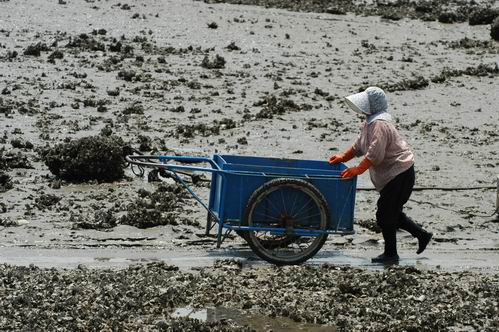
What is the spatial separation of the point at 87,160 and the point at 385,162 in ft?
13.3

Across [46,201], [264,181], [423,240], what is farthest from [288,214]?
[46,201]

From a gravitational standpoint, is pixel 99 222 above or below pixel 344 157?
below

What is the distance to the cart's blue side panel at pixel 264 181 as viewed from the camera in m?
9.12

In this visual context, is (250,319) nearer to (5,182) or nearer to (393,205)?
(393,205)

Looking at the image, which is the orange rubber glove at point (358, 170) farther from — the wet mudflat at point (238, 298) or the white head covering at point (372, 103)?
the wet mudflat at point (238, 298)

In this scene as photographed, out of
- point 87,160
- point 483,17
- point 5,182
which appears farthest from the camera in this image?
point 483,17

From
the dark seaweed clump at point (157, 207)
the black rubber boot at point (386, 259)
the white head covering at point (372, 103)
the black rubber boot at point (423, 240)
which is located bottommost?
the dark seaweed clump at point (157, 207)

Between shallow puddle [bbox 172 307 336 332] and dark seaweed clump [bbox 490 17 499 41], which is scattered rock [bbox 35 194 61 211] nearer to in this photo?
shallow puddle [bbox 172 307 336 332]

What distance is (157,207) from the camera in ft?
36.2

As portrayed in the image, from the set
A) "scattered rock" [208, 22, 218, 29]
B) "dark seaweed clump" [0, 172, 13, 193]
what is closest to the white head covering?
"dark seaweed clump" [0, 172, 13, 193]

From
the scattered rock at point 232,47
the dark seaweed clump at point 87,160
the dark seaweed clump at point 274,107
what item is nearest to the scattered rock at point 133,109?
the dark seaweed clump at point 274,107

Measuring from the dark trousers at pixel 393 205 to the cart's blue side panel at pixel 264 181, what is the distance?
0.34m

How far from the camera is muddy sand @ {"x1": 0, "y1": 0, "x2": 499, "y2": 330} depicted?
312 inches

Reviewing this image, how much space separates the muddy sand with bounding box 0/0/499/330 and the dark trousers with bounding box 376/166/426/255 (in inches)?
13.3
